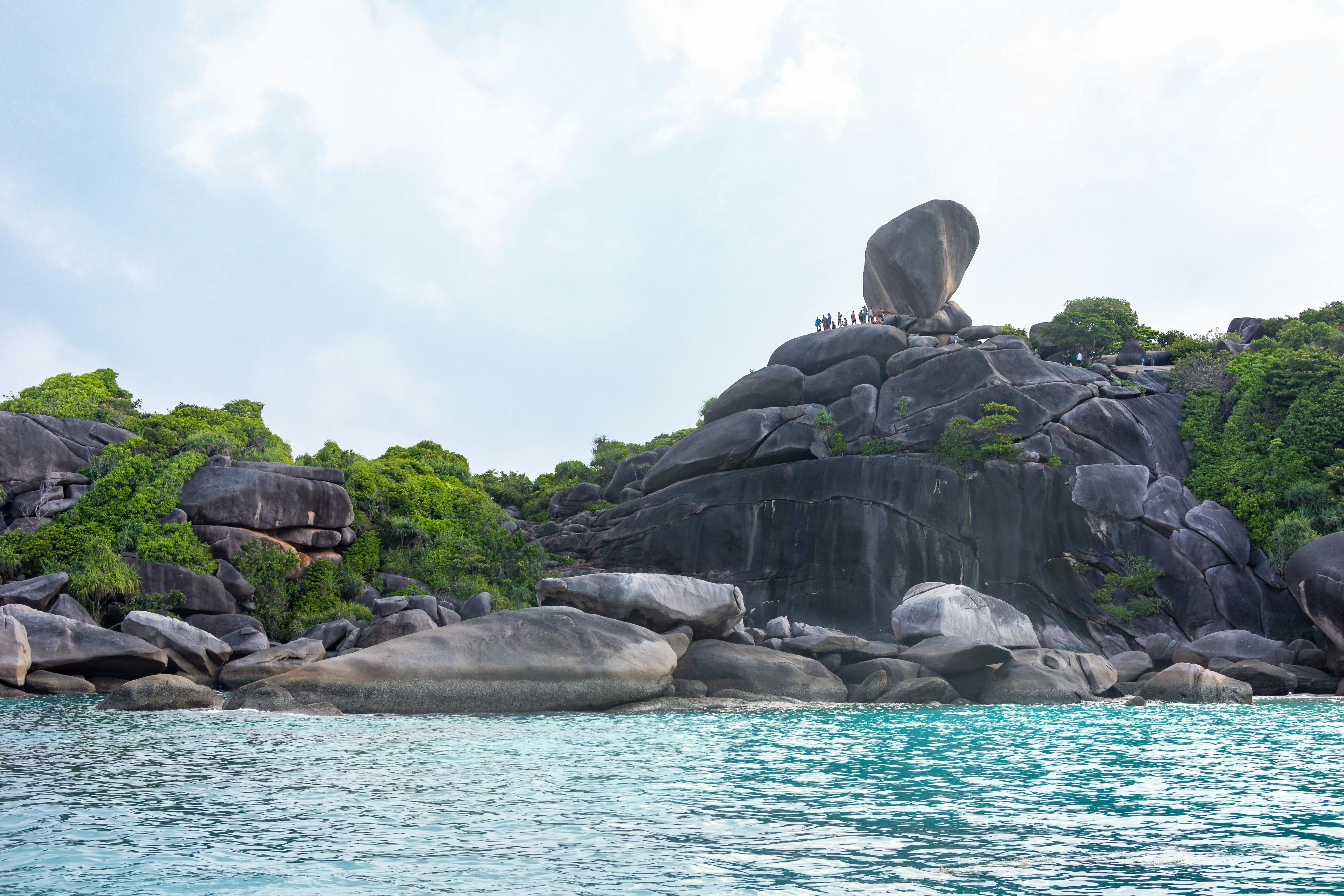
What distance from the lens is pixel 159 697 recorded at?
17453 mm

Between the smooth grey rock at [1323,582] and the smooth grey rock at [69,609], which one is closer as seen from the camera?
the smooth grey rock at [1323,582]

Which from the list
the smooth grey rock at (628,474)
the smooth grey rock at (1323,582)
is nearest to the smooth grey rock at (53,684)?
the smooth grey rock at (628,474)

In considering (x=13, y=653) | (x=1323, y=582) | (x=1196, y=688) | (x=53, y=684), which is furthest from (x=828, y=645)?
(x=13, y=653)

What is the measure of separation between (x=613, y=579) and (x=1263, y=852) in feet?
51.0

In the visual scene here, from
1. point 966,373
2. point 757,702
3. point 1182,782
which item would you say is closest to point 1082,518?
point 966,373

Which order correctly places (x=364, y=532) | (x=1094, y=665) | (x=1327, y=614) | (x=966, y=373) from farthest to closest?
(x=966, y=373) → (x=364, y=532) → (x=1327, y=614) → (x=1094, y=665)

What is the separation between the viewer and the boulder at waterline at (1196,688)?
2138 cm

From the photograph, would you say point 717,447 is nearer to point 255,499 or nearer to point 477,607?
point 477,607

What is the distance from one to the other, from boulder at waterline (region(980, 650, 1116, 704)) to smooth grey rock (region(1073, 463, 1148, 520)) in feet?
34.6

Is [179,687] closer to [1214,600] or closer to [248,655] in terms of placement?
[248,655]

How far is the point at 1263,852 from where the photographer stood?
6.46 m

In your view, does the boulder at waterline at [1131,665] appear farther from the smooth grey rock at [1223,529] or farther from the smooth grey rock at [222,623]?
the smooth grey rock at [222,623]

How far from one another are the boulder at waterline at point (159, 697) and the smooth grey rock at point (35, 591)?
8834mm

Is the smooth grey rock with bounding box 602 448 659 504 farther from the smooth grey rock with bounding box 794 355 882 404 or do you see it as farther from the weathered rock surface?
the weathered rock surface
